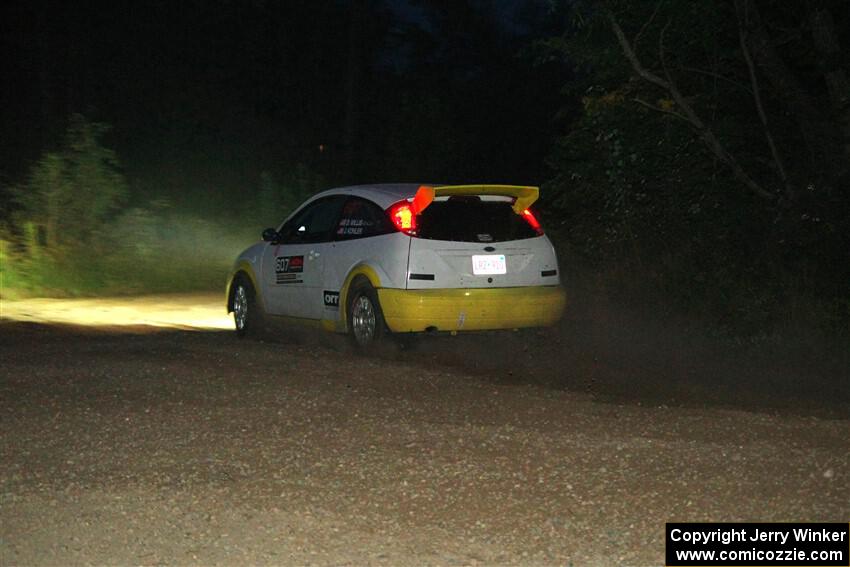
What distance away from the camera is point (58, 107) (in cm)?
3678

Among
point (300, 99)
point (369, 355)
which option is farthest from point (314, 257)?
point (300, 99)

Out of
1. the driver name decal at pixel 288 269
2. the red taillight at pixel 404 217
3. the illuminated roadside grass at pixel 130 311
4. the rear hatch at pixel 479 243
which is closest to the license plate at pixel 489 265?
the rear hatch at pixel 479 243

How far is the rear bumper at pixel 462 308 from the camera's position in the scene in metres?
11.4

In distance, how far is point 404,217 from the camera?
38.4 ft

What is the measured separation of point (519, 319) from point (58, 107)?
1109 inches

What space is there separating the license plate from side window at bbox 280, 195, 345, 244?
1.82m

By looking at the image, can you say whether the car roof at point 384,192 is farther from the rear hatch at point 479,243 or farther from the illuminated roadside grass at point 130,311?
the illuminated roadside grass at point 130,311

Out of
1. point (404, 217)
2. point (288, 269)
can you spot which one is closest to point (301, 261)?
point (288, 269)

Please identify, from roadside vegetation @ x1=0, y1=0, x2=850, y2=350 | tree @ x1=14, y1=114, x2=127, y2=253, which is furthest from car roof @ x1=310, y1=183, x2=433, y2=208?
tree @ x1=14, y1=114, x2=127, y2=253

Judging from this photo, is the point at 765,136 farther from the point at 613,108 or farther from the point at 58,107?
the point at 58,107

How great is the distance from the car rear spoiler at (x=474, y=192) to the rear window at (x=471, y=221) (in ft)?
0.20

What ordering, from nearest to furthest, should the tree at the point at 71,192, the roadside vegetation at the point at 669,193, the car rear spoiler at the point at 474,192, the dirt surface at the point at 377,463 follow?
1. the dirt surface at the point at 377,463
2. the car rear spoiler at the point at 474,192
3. the roadside vegetation at the point at 669,193
4. the tree at the point at 71,192

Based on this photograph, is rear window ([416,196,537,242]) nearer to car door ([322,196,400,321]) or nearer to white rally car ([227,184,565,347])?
white rally car ([227,184,565,347])

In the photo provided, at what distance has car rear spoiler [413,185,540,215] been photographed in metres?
11.7
